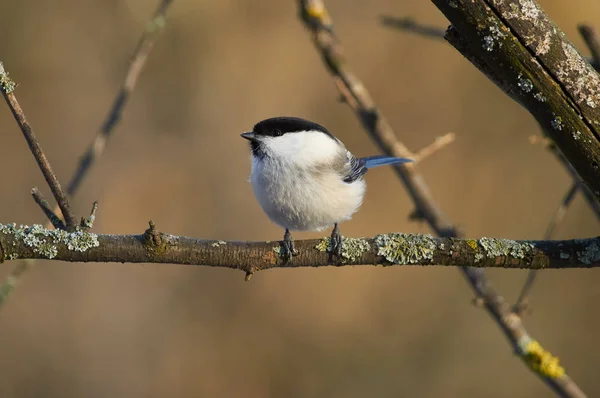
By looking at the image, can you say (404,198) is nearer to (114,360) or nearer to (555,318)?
(555,318)

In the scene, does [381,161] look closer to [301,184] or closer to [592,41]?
[301,184]

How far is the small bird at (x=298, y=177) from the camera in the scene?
244 cm

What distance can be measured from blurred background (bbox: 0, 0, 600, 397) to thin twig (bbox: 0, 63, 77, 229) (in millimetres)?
3317

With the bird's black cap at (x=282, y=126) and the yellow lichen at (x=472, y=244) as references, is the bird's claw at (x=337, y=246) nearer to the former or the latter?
the yellow lichen at (x=472, y=244)

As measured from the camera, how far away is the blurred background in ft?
16.0

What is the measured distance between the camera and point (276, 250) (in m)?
1.81

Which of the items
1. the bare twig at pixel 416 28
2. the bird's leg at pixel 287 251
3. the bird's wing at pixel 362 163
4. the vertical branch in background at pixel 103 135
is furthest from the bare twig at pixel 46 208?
the bare twig at pixel 416 28

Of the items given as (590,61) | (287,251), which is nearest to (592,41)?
(590,61)

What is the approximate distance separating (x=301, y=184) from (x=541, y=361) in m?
1.05

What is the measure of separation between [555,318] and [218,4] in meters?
3.58

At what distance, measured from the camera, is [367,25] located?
5.25m

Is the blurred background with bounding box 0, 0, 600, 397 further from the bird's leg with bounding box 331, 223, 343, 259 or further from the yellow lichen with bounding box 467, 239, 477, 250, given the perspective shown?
the yellow lichen with bounding box 467, 239, 477, 250

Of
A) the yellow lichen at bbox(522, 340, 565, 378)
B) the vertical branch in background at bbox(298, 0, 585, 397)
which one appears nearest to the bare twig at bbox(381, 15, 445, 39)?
the vertical branch in background at bbox(298, 0, 585, 397)

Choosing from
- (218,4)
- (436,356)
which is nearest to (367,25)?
(218,4)
